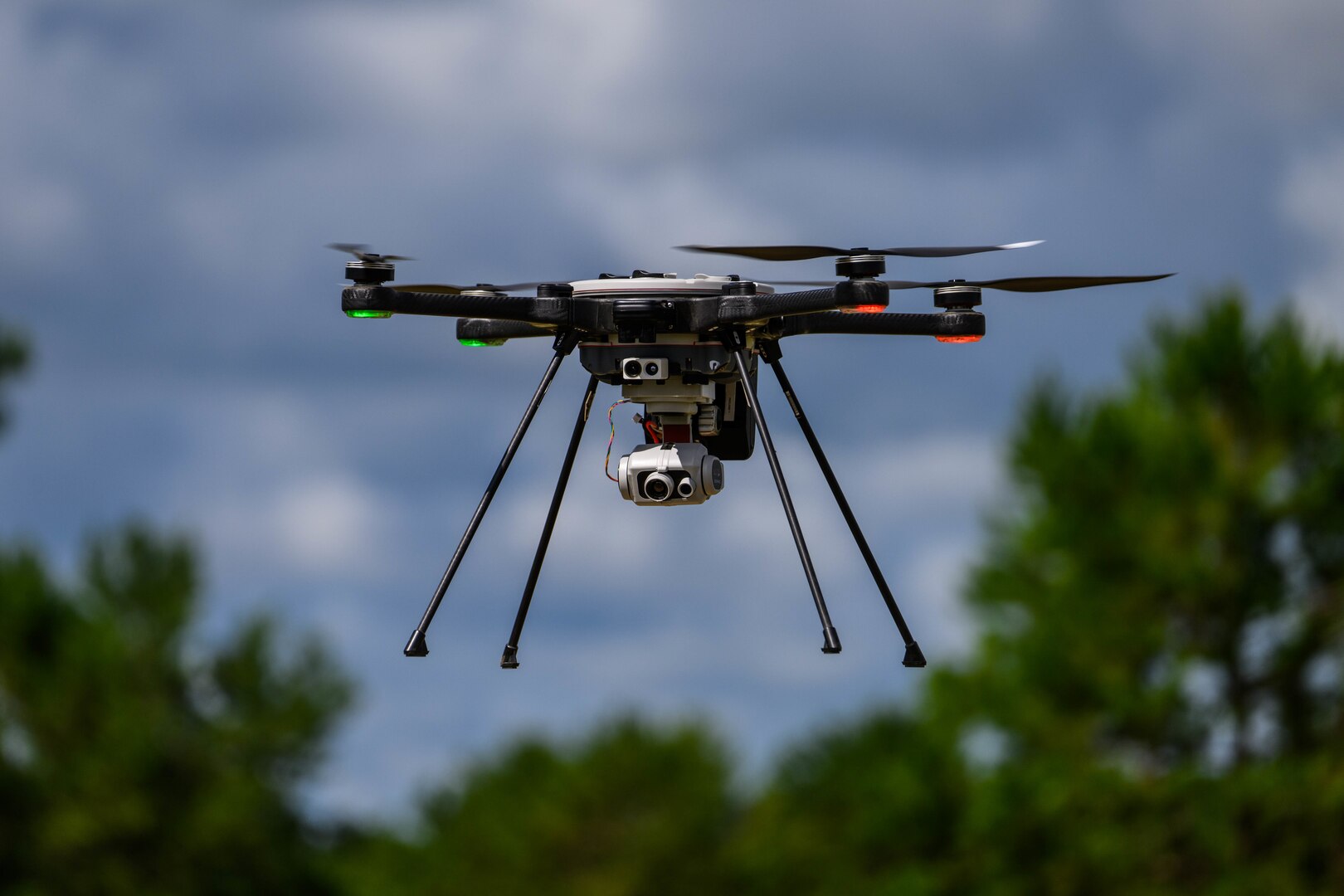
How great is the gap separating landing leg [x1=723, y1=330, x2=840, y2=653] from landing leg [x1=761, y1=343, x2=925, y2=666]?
0.82ft

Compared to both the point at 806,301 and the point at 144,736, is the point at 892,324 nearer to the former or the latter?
the point at 806,301

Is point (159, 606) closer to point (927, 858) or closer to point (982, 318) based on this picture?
point (927, 858)

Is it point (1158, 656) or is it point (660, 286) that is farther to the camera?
point (1158, 656)

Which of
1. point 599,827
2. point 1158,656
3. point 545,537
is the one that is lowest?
point 599,827

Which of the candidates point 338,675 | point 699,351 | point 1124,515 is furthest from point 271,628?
point 699,351

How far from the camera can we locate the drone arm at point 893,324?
8.75m

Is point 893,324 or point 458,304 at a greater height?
point 458,304

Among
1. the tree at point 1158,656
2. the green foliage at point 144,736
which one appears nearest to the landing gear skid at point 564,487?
the tree at point 1158,656

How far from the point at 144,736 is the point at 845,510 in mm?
62926

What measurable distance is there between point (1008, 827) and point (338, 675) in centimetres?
2696

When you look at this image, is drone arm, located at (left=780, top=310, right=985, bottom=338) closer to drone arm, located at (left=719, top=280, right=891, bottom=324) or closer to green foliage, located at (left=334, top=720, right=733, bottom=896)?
drone arm, located at (left=719, top=280, right=891, bottom=324)

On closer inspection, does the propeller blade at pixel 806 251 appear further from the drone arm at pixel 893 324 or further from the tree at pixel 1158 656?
the tree at pixel 1158 656

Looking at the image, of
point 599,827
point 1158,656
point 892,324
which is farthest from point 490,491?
point 599,827

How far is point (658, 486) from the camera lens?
28.2 feet
